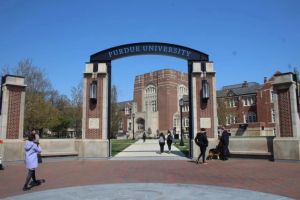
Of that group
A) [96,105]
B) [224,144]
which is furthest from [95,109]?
[224,144]

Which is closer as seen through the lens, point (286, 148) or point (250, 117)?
point (286, 148)

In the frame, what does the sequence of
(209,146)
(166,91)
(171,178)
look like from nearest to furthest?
(171,178), (209,146), (166,91)

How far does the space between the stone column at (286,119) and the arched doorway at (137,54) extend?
346cm

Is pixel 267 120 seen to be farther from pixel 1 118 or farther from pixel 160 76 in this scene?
pixel 1 118

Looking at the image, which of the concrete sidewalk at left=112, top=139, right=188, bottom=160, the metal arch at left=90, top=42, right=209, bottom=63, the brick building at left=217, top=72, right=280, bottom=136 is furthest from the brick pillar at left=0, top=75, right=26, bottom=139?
the brick building at left=217, top=72, right=280, bottom=136

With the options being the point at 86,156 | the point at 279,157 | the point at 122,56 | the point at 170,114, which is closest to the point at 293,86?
the point at 279,157

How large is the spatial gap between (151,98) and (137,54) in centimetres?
6856

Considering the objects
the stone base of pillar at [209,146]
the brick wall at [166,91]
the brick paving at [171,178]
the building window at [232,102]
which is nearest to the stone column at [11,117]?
the brick paving at [171,178]

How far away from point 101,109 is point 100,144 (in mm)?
1987

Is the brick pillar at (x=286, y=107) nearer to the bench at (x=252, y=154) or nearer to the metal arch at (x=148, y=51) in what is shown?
the bench at (x=252, y=154)

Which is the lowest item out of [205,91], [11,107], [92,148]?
[92,148]

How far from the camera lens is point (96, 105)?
694 inches

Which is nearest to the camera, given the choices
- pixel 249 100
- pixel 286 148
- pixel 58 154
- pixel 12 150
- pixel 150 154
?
pixel 286 148

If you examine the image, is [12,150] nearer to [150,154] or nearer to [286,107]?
[150,154]
